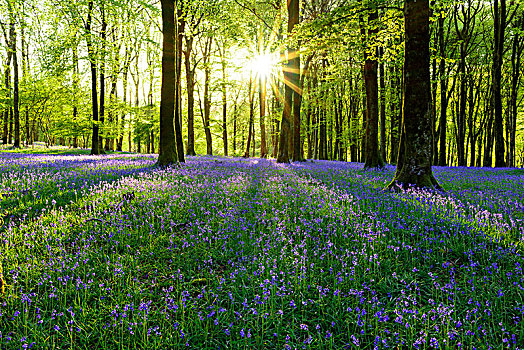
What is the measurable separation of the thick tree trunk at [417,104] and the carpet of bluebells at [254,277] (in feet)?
6.66

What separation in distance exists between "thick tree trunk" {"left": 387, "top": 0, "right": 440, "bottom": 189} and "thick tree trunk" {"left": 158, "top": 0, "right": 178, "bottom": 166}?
8365mm

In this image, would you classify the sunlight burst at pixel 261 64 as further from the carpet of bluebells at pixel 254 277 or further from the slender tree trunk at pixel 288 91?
the carpet of bluebells at pixel 254 277

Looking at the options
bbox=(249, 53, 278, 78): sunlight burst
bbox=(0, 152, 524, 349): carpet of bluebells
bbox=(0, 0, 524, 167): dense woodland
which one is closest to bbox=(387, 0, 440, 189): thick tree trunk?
bbox=(0, 0, 524, 167): dense woodland

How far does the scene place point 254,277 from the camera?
308cm

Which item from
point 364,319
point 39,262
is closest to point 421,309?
point 364,319

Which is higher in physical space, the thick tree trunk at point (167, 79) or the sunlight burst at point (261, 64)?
the sunlight burst at point (261, 64)

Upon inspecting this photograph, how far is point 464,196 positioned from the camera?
628 centimetres

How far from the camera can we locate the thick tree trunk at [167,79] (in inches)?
425

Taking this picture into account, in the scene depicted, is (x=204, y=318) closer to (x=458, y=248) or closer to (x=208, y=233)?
(x=208, y=233)

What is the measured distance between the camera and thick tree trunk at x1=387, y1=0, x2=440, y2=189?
733 centimetres

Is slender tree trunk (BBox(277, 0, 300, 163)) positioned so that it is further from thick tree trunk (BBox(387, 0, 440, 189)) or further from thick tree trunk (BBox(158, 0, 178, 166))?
thick tree trunk (BBox(387, 0, 440, 189))

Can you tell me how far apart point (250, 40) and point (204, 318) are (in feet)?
103

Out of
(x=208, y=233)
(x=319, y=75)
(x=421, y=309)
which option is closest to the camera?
(x=421, y=309)

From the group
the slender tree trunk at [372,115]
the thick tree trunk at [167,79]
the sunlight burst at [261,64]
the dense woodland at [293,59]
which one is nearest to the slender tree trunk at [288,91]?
the dense woodland at [293,59]
